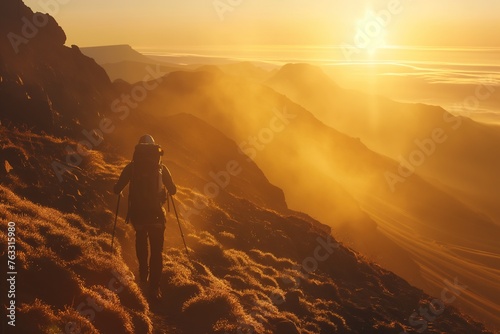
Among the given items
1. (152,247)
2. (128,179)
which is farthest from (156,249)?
(128,179)

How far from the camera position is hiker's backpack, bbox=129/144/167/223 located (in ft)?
32.2

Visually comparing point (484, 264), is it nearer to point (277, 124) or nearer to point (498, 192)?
point (277, 124)

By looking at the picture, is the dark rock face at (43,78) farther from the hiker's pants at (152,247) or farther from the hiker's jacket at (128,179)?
the hiker's pants at (152,247)

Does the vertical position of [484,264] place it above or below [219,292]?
above

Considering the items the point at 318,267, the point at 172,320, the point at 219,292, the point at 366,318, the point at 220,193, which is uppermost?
the point at 220,193

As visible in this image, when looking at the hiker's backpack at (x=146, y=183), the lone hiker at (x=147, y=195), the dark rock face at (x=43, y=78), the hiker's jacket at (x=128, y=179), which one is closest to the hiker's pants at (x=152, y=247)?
the lone hiker at (x=147, y=195)

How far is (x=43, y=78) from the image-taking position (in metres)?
32.0

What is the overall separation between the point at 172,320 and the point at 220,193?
20.9 meters

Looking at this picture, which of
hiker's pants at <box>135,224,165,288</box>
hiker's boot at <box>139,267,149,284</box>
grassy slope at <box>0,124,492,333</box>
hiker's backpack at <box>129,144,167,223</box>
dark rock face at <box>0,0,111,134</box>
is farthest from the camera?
dark rock face at <box>0,0,111,134</box>

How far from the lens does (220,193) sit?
1241 inches

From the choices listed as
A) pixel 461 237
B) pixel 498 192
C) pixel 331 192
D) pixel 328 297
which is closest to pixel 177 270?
pixel 328 297

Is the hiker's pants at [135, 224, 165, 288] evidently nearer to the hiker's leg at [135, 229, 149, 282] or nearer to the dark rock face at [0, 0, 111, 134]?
the hiker's leg at [135, 229, 149, 282]

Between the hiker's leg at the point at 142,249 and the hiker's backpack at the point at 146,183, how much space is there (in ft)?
1.13

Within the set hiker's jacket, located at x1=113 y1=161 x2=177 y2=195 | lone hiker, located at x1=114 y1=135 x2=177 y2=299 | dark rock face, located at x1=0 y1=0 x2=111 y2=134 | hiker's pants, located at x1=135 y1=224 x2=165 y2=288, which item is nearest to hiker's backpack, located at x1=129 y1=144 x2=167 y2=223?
lone hiker, located at x1=114 y1=135 x2=177 y2=299
